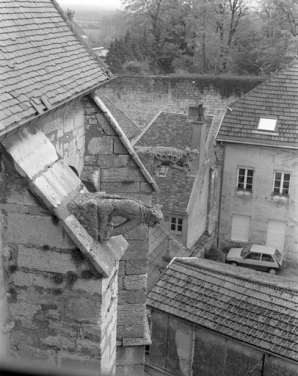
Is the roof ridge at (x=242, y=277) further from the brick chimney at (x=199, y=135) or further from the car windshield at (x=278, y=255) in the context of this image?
the car windshield at (x=278, y=255)

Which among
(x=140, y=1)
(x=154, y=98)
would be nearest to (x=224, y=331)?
(x=154, y=98)

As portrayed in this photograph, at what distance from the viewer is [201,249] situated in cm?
1956

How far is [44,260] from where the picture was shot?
16.3ft

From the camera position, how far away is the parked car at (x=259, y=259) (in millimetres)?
19094

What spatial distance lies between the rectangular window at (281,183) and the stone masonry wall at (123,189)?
13.2 m

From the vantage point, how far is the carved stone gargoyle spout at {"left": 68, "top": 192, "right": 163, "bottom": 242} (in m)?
A: 4.98

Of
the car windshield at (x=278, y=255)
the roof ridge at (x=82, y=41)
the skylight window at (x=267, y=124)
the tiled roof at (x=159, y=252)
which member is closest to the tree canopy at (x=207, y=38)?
the skylight window at (x=267, y=124)

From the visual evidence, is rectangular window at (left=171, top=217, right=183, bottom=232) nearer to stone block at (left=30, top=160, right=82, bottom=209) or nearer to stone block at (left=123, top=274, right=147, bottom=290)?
stone block at (left=123, top=274, right=147, bottom=290)

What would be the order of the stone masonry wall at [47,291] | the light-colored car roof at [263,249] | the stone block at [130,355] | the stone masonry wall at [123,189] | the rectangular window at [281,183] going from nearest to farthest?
the stone masonry wall at [47,291] → the stone masonry wall at [123,189] → the stone block at [130,355] → the light-colored car roof at [263,249] → the rectangular window at [281,183]

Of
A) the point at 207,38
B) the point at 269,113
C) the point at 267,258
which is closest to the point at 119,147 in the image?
the point at 267,258

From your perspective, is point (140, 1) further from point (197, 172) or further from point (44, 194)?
point (44, 194)

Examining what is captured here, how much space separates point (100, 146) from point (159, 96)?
20.1 metres

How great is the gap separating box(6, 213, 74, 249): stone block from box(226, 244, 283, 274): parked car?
1510 cm

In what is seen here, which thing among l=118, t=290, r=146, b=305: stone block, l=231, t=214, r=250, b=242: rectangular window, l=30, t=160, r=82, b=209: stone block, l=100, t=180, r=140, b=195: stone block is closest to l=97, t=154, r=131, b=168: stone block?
l=100, t=180, r=140, b=195: stone block
